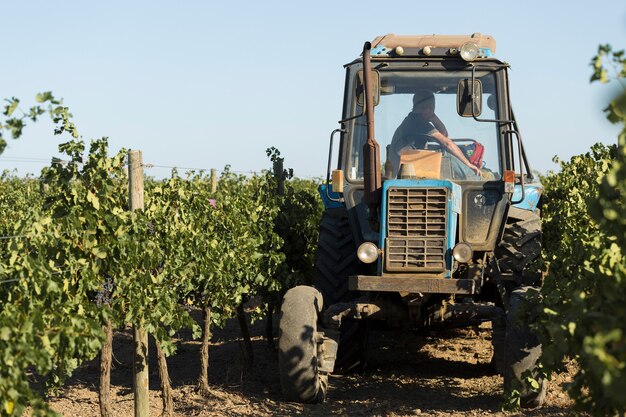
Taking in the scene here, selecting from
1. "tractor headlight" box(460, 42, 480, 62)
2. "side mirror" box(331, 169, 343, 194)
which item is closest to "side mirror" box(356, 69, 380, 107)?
"side mirror" box(331, 169, 343, 194)

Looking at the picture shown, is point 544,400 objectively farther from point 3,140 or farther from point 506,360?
point 3,140

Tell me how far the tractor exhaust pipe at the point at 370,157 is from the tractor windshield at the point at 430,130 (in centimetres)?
45

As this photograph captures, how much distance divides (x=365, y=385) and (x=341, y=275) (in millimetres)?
964

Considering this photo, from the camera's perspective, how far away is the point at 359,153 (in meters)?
8.51

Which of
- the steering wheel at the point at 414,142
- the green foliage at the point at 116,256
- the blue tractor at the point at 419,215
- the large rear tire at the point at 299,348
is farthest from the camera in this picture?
the steering wheel at the point at 414,142

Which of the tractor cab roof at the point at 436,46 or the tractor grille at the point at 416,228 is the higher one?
the tractor cab roof at the point at 436,46

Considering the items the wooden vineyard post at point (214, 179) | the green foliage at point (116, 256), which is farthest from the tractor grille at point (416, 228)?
the wooden vineyard post at point (214, 179)

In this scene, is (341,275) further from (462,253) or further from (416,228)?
(462,253)

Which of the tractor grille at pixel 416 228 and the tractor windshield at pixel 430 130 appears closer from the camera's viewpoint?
the tractor grille at pixel 416 228

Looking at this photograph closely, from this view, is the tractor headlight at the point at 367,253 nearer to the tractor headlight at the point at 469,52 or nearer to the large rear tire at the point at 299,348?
the large rear tire at the point at 299,348

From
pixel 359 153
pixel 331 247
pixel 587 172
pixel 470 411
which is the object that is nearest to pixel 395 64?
pixel 359 153

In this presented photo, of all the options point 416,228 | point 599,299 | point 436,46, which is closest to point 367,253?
point 416,228

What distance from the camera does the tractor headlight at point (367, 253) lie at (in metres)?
7.66

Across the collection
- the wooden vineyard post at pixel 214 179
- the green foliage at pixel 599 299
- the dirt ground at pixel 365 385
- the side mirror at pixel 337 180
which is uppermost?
the wooden vineyard post at pixel 214 179
